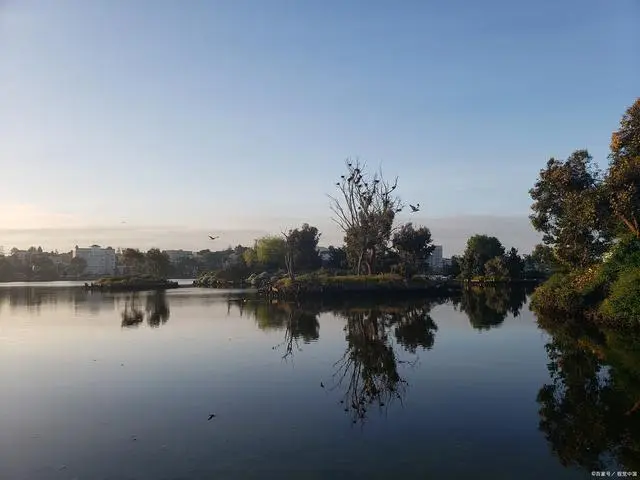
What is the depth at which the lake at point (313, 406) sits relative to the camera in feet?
23.2

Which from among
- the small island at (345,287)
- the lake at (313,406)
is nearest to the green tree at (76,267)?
the small island at (345,287)

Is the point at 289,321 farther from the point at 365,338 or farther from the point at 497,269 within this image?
the point at 497,269

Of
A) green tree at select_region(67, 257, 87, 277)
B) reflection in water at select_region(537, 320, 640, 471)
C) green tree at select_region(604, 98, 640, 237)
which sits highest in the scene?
green tree at select_region(604, 98, 640, 237)

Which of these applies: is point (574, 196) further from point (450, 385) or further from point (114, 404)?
point (114, 404)

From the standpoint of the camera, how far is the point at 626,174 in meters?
20.4

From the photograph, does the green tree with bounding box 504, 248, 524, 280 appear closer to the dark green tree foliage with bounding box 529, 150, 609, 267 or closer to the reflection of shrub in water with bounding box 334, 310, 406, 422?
the dark green tree foliage with bounding box 529, 150, 609, 267

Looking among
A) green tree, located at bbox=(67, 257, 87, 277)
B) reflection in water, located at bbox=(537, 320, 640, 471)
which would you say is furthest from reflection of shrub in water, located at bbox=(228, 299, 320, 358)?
green tree, located at bbox=(67, 257, 87, 277)

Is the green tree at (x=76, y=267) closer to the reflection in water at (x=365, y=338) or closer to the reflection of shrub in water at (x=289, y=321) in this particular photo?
the reflection of shrub in water at (x=289, y=321)

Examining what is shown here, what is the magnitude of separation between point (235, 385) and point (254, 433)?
3.30 meters

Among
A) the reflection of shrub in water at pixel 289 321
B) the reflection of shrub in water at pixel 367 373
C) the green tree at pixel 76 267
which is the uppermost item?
the green tree at pixel 76 267

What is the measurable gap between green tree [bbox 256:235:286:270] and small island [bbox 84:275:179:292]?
1667cm

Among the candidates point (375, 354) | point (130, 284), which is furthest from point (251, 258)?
point (375, 354)

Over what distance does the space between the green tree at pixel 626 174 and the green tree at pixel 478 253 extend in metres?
44.2

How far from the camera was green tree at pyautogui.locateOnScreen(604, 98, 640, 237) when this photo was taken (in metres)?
20.4
